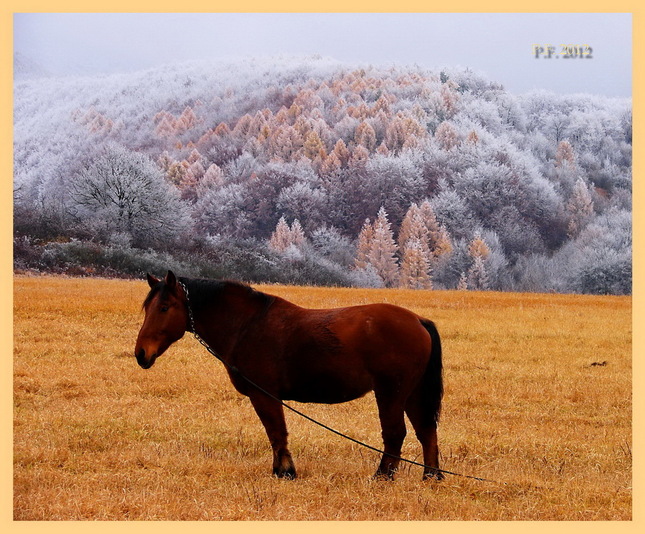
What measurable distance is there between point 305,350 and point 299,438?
2599 millimetres

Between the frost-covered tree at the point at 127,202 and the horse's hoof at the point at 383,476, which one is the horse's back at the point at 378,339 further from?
the frost-covered tree at the point at 127,202

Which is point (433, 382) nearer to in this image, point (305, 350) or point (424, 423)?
point (424, 423)

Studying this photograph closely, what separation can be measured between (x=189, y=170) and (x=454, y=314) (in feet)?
73.3

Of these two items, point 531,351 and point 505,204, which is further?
point 505,204

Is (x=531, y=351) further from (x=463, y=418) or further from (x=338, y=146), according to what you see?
(x=338, y=146)

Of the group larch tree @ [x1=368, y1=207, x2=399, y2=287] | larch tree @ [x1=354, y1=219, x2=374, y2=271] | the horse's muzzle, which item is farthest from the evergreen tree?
the horse's muzzle

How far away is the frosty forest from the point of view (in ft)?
107

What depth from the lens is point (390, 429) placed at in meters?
7.65

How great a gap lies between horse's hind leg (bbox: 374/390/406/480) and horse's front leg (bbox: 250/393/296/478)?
895 millimetres

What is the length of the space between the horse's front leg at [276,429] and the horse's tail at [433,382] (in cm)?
146

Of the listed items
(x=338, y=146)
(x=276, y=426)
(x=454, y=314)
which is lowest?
(x=454, y=314)

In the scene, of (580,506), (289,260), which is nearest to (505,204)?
(289,260)

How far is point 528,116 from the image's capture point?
4997 centimetres

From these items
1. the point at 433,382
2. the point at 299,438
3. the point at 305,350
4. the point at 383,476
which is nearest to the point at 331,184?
the point at 299,438
